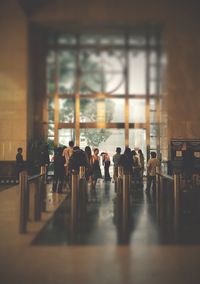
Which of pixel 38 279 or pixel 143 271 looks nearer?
pixel 38 279

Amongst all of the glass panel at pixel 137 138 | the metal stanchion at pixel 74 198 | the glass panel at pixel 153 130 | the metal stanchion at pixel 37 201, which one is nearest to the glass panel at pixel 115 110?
the glass panel at pixel 137 138

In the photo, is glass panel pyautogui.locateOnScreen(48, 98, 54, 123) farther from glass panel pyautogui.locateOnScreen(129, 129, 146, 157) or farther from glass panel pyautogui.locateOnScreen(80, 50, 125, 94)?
glass panel pyautogui.locateOnScreen(129, 129, 146, 157)

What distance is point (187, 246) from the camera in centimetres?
613

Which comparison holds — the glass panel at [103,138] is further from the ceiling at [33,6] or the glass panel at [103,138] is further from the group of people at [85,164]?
the ceiling at [33,6]

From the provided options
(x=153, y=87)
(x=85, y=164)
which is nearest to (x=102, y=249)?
(x=85, y=164)

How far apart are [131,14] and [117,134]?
19.0 feet

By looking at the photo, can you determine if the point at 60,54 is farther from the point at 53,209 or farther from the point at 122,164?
the point at 53,209

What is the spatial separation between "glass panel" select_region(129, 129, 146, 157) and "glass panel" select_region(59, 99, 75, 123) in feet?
10.0

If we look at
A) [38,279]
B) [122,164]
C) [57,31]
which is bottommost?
[38,279]

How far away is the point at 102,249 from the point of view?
5.95 metres

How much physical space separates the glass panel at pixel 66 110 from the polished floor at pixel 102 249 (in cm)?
1302

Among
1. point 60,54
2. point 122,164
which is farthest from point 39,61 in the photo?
point 122,164

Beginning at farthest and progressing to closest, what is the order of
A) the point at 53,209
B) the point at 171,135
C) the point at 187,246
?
the point at 171,135
the point at 53,209
the point at 187,246

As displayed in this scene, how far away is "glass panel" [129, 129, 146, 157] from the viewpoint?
2244cm
